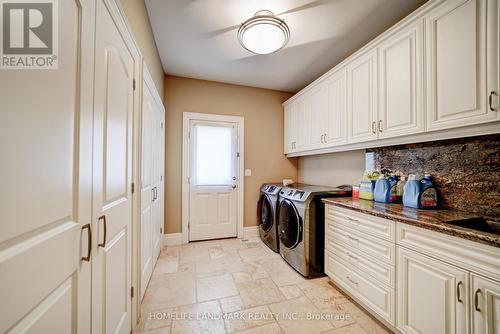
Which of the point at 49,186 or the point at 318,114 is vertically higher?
the point at 318,114

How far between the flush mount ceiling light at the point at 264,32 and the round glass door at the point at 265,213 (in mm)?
2040

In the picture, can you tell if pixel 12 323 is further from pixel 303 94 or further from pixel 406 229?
pixel 303 94

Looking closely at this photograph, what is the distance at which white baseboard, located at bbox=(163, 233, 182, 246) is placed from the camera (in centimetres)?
309

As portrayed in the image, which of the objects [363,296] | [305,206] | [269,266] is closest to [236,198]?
[269,266]

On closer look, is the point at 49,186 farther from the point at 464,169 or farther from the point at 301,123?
the point at 301,123

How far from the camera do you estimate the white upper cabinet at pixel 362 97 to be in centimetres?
189

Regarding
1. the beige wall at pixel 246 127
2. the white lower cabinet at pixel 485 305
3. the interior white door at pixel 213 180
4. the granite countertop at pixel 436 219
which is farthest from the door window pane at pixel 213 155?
the white lower cabinet at pixel 485 305

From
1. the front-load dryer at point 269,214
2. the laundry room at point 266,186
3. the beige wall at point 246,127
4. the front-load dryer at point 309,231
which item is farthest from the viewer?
the beige wall at point 246,127

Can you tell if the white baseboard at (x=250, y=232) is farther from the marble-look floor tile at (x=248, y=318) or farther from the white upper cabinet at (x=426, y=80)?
the white upper cabinet at (x=426, y=80)

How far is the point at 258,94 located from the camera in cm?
358

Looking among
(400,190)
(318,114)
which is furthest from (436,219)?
(318,114)

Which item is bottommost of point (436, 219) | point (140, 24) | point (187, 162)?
point (436, 219)

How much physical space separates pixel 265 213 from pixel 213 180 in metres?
1.01

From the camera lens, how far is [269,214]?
308 centimetres
